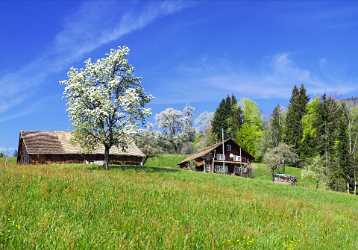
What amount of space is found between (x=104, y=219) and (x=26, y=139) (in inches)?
2589

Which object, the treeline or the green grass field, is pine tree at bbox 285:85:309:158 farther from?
the green grass field

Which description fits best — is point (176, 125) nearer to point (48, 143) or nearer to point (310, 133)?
point (310, 133)

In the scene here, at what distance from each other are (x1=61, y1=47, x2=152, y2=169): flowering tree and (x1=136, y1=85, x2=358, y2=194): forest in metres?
49.5

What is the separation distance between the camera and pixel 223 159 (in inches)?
3706

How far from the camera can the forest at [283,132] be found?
9931 cm

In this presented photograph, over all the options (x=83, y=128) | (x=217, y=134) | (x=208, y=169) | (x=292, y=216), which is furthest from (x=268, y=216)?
(x=217, y=134)

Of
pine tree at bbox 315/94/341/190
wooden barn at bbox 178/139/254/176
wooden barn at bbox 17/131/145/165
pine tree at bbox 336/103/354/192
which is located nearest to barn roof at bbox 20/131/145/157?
wooden barn at bbox 17/131/145/165

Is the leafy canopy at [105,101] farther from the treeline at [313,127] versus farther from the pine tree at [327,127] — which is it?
the pine tree at [327,127]

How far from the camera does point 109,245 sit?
711 centimetres

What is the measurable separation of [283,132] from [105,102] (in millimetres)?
81065

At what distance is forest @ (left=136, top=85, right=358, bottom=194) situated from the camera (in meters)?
99.3

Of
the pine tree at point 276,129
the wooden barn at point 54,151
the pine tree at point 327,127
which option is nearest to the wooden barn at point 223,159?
the wooden barn at point 54,151

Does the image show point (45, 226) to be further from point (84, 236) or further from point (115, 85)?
point (115, 85)

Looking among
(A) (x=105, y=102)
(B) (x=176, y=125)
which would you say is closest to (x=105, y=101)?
(A) (x=105, y=102)
